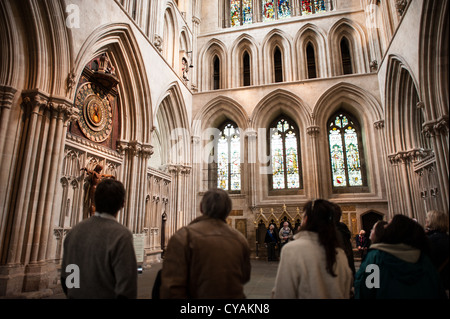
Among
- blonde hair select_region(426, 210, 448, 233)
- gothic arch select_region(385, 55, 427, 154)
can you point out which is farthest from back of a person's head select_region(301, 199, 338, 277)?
gothic arch select_region(385, 55, 427, 154)

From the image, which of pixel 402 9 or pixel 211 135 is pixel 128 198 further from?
pixel 402 9

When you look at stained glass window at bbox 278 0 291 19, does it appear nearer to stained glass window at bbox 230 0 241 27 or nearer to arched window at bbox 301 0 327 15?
arched window at bbox 301 0 327 15

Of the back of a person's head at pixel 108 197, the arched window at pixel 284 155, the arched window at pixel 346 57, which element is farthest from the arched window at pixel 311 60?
the back of a person's head at pixel 108 197

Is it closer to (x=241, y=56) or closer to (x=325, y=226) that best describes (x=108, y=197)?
(x=325, y=226)

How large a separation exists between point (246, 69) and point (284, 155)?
14.7 ft

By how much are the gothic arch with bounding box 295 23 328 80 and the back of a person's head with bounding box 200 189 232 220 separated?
38.3ft

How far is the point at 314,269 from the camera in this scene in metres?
1.58

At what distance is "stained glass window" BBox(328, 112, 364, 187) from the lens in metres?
11.5

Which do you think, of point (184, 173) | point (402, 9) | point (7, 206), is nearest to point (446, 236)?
point (7, 206)

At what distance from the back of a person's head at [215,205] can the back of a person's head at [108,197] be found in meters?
0.54

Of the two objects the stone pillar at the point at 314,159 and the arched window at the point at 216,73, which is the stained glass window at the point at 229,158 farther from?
the stone pillar at the point at 314,159

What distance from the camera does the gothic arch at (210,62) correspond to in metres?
13.2

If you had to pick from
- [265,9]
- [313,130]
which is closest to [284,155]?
[313,130]
